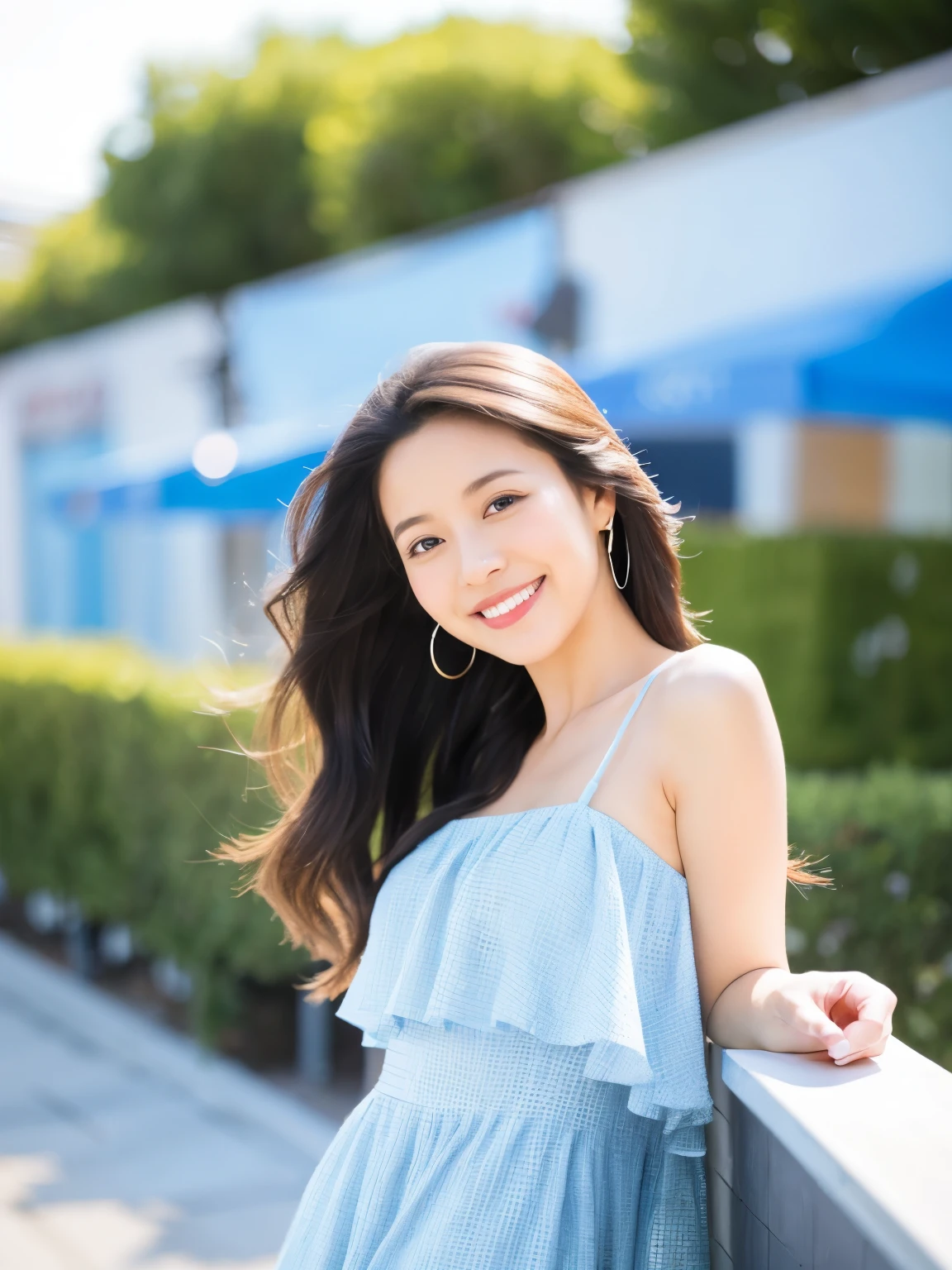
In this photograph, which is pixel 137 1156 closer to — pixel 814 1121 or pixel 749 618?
Result: pixel 749 618

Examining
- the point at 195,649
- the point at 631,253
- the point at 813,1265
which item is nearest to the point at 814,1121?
the point at 813,1265

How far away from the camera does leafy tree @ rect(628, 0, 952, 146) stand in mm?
8211

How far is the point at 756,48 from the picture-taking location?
10461mm

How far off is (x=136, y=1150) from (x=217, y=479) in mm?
2481

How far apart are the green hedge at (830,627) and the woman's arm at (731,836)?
11.9ft

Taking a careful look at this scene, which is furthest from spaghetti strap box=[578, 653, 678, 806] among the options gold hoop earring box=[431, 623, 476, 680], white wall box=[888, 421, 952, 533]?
white wall box=[888, 421, 952, 533]

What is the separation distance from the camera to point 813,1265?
121 cm

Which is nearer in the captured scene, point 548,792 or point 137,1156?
point 548,792

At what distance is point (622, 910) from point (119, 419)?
1116 cm

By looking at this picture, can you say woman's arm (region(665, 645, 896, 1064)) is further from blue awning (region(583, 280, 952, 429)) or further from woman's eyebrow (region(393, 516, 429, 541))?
blue awning (region(583, 280, 952, 429))

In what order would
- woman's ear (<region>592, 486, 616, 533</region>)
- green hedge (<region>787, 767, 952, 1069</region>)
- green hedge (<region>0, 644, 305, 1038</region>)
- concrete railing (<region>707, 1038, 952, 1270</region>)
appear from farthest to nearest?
green hedge (<region>0, 644, 305, 1038</region>)
green hedge (<region>787, 767, 952, 1069</region>)
woman's ear (<region>592, 486, 616, 533</region>)
concrete railing (<region>707, 1038, 952, 1270</region>)

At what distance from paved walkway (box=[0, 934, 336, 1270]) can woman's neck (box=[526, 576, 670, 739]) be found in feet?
8.18

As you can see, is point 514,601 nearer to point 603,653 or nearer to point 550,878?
point 603,653

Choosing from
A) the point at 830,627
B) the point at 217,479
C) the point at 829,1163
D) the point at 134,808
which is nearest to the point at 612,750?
the point at 829,1163
